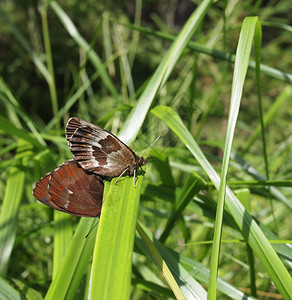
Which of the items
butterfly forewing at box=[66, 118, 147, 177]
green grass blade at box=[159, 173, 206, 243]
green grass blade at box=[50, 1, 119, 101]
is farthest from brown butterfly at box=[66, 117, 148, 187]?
green grass blade at box=[50, 1, 119, 101]

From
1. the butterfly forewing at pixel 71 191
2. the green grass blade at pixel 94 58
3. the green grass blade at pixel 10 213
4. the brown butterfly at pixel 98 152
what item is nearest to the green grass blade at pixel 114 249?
the butterfly forewing at pixel 71 191

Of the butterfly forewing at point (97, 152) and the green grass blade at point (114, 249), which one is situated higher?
the butterfly forewing at point (97, 152)

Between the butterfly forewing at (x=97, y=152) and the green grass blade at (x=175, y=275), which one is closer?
the green grass blade at (x=175, y=275)

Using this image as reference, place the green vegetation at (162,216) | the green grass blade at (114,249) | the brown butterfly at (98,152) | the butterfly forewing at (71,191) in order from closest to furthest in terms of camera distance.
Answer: the green grass blade at (114,249) < the green vegetation at (162,216) < the butterfly forewing at (71,191) < the brown butterfly at (98,152)

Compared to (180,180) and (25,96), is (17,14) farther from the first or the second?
(180,180)

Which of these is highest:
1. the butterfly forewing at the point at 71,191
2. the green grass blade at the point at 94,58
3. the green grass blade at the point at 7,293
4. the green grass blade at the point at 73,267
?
the green grass blade at the point at 94,58

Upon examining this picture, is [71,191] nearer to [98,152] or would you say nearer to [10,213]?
[98,152]

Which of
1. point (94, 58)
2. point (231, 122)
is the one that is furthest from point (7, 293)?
point (94, 58)

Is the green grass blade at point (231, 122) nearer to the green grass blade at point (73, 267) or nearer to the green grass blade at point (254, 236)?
the green grass blade at point (254, 236)

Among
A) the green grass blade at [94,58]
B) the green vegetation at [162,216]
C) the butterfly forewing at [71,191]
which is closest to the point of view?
the green vegetation at [162,216]
